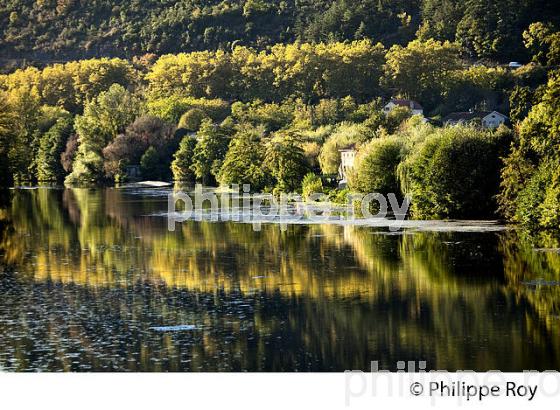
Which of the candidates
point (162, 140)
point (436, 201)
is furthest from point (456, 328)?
point (162, 140)

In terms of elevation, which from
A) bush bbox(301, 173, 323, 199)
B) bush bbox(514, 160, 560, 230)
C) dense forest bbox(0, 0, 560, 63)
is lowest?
bush bbox(514, 160, 560, 230)

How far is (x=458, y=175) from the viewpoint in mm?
34188

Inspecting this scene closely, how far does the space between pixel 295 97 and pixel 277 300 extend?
73389mm

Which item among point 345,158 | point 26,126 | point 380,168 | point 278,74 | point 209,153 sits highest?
point 278,74

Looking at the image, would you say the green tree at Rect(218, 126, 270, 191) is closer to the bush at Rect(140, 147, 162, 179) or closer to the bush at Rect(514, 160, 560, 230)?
the bush at Rect(140, 147, 162, 179)

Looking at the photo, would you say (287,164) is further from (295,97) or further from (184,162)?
(295,97)

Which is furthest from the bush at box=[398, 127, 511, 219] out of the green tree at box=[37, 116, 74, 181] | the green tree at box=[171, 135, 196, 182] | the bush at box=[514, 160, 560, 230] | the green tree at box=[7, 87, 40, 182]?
the green tree at box=[37, 116, 74, 181]

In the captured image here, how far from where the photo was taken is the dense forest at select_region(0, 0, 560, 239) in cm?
3456

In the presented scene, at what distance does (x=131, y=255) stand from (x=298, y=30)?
307 feet

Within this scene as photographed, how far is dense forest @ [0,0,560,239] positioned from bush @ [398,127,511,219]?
5 cm

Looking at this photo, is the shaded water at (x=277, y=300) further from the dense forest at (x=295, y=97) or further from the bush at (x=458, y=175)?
the dense forest at (x=295, y=97)

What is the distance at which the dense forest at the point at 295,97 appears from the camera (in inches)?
1361

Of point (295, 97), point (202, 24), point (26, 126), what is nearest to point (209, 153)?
point (26, 126)

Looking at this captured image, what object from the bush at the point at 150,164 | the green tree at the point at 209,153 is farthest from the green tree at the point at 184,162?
the green tree at the point at 209,153
